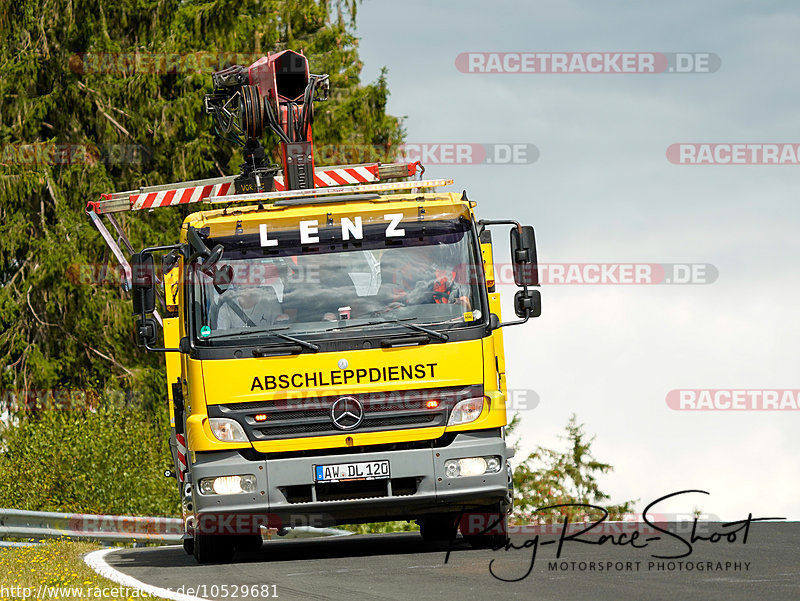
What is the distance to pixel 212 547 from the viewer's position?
12.4 m

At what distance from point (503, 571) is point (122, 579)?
304cm

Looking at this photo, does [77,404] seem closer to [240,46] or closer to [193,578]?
[240,46]

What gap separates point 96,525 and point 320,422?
679cm

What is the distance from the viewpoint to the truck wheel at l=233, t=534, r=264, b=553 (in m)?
13.0

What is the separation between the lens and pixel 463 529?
41.5ft

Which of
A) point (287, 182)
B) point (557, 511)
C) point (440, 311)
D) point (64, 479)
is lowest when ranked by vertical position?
point (557, 511)

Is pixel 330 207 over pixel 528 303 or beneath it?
over

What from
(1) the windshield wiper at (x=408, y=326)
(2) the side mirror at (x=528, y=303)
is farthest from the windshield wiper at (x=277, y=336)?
(2) the side mirror at (x=528, y=303)

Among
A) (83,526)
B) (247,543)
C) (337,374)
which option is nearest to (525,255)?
(337,374)

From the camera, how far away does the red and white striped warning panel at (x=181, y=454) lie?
12672mm

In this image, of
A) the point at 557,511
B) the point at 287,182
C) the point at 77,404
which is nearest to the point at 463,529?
the point at 287,182

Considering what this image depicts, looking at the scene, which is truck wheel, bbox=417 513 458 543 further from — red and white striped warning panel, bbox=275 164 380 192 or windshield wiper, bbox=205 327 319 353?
red and white striped warning panel, bbox=275 164 380 192

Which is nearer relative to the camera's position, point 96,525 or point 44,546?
point 44,546

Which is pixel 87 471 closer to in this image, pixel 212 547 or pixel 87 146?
pixel 87 146
